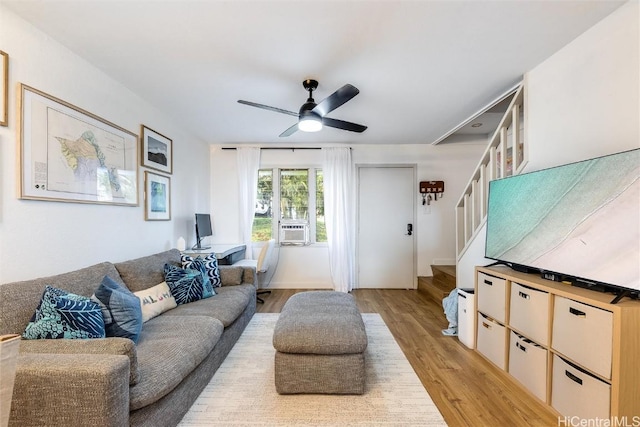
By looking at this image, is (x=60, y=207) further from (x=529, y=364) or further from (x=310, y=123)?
(x=529, y=364)

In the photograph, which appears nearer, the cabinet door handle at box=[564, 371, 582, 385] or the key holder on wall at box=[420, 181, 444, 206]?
the cabinet door handle at box=[564, 371, 582, 385]

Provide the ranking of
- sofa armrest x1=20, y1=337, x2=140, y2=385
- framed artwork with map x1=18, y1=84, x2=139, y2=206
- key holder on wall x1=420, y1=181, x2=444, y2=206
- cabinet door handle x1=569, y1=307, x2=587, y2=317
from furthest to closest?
key holder on wall x1=420, y1=181, x2=444, y2=206, framed artwork with map x1=18, y1=84, x2=139, y2=206, cabinet door handle x1=569, y1=307, x2=587, y2=317, sofa armrest x1=20, y1=337, x2=140, y2=385

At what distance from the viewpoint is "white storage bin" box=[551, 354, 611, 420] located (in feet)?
4.22

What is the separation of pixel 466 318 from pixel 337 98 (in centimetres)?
225

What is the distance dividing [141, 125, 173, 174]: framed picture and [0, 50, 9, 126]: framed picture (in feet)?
3.79

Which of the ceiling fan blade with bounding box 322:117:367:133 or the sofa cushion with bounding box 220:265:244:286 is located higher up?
the ceiling fan blade with bounding box 322:117:367:133

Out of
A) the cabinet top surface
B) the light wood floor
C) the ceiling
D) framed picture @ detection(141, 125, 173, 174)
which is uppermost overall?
the ceiling

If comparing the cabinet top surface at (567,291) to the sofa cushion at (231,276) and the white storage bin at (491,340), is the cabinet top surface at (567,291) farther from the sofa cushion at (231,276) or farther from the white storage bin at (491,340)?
the sofa cushion at (231,276)

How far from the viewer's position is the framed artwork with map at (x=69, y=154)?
1.62m

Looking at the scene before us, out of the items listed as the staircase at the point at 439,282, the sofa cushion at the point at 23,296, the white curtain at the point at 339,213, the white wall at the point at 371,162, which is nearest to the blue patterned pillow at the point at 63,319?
the sofa cushion at the point at 23,296

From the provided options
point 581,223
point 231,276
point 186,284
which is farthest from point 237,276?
A: point 581,223

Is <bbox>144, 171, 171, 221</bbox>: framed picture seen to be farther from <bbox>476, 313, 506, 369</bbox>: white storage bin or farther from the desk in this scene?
<bbox>476, 313, 506, 369</bbox>: white storage bin

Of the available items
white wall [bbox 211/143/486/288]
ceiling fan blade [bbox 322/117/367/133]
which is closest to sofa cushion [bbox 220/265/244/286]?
white wall [bbox 211/143/486/288]

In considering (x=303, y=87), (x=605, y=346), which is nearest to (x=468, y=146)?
(x=303, y=87)
